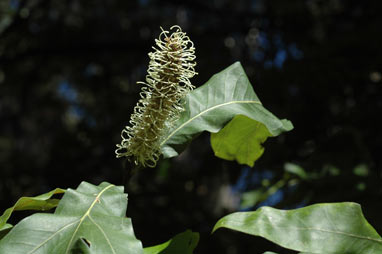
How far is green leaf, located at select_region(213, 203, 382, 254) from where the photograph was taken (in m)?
1.20

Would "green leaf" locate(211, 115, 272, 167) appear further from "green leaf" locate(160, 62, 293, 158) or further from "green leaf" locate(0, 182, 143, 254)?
"green leaf" locate(0, 182, 143, 254)

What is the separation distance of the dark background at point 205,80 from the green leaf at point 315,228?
0.62 meters

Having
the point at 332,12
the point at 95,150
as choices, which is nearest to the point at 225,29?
the point at 332,12

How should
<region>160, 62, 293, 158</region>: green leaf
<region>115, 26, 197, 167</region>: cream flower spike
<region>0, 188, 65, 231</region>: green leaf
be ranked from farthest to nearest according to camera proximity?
<region>160, 62, 293, 158</region>: green leaf → <region>115, 26, 197, 167</region>: cream flower spike → <region>0, 188, 65, 231</region>: green leaf

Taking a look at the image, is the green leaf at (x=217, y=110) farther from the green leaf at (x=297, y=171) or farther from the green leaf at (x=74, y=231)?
the green leaf at (x=297, y=171)

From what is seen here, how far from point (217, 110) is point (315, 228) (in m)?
0.56

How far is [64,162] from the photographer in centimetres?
436

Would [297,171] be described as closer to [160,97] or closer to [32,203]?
[160,97]

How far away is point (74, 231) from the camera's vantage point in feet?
3.83

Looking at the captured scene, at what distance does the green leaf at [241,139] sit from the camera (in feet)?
5.81

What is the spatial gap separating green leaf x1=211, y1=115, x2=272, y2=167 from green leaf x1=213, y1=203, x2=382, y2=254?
1.80 feet

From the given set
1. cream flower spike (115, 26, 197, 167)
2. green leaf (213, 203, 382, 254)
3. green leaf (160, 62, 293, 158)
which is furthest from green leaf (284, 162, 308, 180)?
green leaf (213, 203, 382, 254)

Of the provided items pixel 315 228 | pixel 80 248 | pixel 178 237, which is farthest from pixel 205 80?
pixel 80 248

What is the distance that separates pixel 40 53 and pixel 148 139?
14.2 ft
